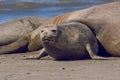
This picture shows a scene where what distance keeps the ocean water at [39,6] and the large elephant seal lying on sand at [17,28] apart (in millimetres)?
4502

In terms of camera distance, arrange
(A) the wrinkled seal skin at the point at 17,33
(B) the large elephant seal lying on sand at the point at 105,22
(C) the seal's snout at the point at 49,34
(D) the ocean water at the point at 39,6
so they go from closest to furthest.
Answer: (C) the seal's snout at the point at 49,34 < (B) the large elephant seal lying on sand at the point at 105,22 < (A) the wrinkled seal skin at the point at 17,33 < (D) the ocean water at the point at 39,6

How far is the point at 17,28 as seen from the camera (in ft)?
37.4

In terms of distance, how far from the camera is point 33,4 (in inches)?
783

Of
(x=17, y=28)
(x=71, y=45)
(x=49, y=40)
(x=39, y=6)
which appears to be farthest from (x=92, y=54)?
(x=39, y=6)

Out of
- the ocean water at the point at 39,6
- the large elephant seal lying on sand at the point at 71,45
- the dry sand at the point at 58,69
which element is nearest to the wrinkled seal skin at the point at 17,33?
the dry sand at the point at 58,69

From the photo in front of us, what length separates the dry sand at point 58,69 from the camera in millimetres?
6867

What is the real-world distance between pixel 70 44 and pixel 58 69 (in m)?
1.58

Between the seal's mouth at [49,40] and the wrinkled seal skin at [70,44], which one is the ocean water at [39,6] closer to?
the wrinkled seal skin at [70,44]

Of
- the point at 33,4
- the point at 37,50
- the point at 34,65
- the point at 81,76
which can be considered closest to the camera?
the point at 81,76

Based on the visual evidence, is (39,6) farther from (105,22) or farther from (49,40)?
(49,40)

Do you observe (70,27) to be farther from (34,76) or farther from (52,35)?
(34,76)

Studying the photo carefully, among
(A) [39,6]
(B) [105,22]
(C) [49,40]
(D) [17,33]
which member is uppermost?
(B) [105,22]

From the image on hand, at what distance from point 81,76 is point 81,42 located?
2.41m

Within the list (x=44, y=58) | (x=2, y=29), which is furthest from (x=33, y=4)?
(x=44, y=58)
